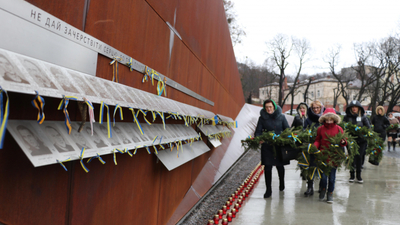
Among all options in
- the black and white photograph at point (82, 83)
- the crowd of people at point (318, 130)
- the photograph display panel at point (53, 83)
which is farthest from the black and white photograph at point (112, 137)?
the crowd of people at point (318, 130)

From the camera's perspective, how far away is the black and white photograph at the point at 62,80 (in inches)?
65.5

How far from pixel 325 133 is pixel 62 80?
4862 millimetres

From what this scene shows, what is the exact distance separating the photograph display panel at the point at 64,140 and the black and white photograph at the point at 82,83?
0.24 meters

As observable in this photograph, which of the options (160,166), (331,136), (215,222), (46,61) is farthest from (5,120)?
(331,136)

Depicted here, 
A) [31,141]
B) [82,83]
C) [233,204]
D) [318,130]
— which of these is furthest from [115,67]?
[318,130]

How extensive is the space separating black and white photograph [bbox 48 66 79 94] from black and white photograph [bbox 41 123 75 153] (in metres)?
0.24

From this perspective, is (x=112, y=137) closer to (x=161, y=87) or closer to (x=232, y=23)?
(x=161, y=87)

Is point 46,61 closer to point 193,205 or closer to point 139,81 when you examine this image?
point 139,81

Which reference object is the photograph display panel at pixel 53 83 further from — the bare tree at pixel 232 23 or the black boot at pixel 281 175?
the bare tree at pixel 232 23

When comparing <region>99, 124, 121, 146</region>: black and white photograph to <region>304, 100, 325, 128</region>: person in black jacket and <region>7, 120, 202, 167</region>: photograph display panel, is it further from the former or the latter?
<region>304, 100, 325, 128</region>: person in black jacket

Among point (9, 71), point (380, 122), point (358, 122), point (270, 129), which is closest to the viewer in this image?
point (9, 71)

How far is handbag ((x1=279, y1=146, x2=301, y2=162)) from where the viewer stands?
18.7ft

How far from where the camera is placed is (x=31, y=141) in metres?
1.53

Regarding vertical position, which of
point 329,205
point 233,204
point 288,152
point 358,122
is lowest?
point 233,204
